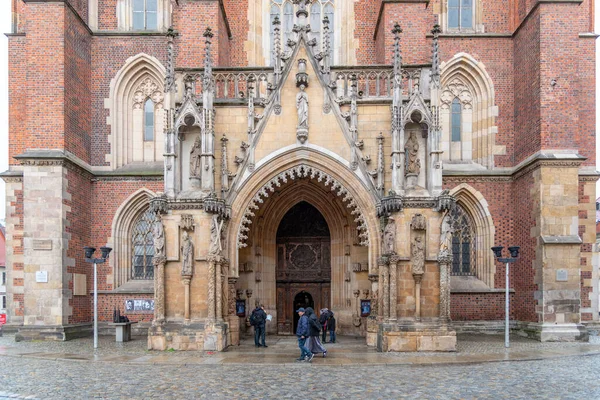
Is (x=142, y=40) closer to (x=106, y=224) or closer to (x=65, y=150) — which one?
(x=65, y=150)

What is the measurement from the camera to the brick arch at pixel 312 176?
1725cm

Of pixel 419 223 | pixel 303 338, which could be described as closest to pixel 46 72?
pixel 303 338

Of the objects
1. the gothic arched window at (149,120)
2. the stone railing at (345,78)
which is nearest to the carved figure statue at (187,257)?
the stone railing at (345,78)

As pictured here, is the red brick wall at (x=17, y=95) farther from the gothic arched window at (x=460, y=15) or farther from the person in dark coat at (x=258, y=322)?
the gothic arched window at (x=460, y=15)

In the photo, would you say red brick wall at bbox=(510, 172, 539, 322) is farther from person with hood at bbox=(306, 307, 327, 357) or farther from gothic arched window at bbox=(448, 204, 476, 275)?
person with hood at bbox=(306, 307, 327, 357)

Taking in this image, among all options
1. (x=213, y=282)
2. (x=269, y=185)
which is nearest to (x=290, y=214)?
(x=269, y=185)

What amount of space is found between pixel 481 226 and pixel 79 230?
14171mm

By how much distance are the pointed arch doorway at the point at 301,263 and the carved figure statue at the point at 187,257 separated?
5.20 meters

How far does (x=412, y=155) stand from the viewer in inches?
679

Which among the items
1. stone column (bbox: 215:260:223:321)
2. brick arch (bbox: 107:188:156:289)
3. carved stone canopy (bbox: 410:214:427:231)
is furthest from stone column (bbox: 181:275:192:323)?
brick arch (bbox: 107:188:156:289)

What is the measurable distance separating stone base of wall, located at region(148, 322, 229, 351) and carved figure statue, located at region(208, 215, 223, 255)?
194 centimetres

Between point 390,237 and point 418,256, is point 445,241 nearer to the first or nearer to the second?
point 418,256

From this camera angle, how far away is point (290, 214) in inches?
848

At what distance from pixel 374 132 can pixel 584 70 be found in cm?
997
